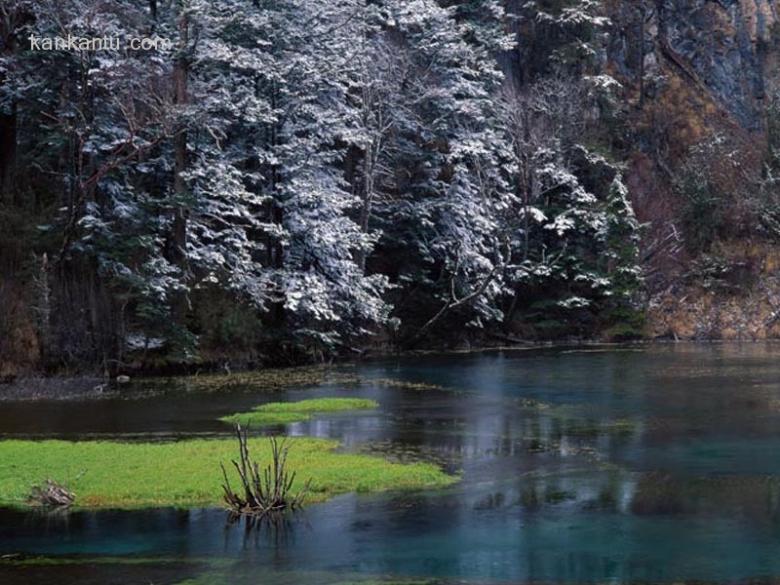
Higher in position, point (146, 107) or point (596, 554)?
point (146, 107)

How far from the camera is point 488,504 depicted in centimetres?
1884

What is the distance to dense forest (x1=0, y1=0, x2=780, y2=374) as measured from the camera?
129 feet

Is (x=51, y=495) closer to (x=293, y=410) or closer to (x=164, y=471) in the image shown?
(x=164, y=471)

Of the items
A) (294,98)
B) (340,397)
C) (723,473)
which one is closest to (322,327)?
(294,98)

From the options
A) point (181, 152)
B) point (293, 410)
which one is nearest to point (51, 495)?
point (293, 410)

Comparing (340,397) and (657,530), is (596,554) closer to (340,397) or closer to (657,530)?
(657,530)

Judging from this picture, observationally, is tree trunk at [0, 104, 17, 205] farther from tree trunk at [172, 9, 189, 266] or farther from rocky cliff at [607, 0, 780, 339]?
rocky cliff at [607, 0, 780, 339]

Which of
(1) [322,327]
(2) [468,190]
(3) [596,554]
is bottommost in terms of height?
(3) [596,554]

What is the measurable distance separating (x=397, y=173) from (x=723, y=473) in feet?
116

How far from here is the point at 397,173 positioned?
54.8 metres

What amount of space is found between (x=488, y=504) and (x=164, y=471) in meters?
6.17

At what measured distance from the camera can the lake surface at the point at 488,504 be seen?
15047 mm

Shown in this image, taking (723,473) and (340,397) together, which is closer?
(723,473)

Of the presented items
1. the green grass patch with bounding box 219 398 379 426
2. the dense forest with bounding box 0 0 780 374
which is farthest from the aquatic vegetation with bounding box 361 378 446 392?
the dense forest with bounding box 0 0 780 374
